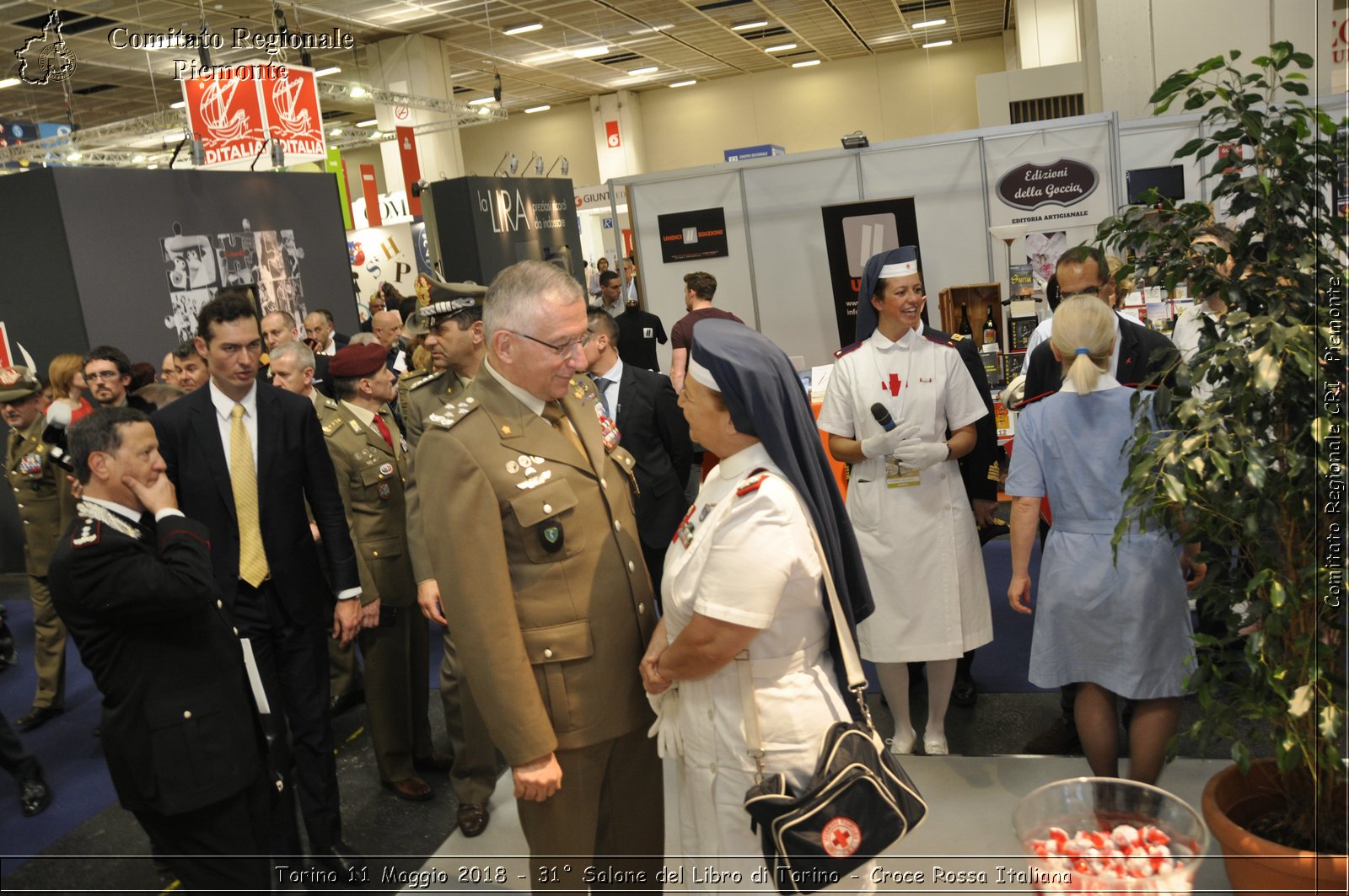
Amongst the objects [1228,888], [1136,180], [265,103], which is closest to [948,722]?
[1228,888]

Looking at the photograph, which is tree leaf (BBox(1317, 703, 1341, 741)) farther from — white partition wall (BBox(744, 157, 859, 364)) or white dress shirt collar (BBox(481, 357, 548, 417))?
white partition wall (BBox(744, 157, 859, 364))

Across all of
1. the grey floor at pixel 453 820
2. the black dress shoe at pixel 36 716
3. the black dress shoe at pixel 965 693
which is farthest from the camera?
the black dress shoe at pixel 36 716

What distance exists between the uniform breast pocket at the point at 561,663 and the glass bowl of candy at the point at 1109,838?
91cm

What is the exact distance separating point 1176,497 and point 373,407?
2.71 m

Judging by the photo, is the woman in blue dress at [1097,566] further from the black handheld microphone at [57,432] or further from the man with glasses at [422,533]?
the black handheld microphone at [57,432]

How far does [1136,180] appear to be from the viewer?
7914 mm

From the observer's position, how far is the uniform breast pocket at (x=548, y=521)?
6.73 feet

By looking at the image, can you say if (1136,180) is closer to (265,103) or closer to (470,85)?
(265,103)

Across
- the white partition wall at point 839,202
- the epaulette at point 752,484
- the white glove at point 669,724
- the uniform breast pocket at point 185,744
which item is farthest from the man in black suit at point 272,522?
the white partition wall at point 839,202

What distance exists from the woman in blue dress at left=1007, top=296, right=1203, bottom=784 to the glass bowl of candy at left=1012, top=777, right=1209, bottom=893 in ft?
2.70

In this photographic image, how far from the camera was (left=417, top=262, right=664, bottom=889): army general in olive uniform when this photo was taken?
2004 mm

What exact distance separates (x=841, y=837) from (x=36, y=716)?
14.8 ft

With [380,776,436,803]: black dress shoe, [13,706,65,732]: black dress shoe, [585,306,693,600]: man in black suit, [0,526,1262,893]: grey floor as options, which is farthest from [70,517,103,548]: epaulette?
[13,706,65,732]: black dress shoe

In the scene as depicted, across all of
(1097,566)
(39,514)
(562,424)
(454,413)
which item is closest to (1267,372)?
(1097,566)
